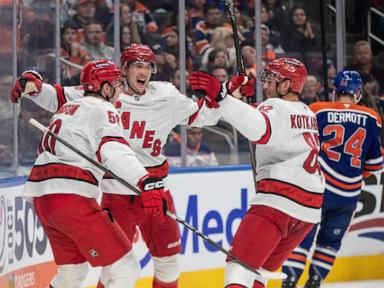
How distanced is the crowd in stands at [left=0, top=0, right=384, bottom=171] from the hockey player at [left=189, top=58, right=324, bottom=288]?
1.48 m

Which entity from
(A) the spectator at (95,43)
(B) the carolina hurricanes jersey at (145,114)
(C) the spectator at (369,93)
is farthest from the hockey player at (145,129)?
(C) the spectator at (369,93)

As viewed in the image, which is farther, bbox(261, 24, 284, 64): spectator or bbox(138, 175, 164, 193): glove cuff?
bbox(261, 24, 284, 64): spectator

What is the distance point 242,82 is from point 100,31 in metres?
2.03

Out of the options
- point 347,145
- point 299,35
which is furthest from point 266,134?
point 299,35

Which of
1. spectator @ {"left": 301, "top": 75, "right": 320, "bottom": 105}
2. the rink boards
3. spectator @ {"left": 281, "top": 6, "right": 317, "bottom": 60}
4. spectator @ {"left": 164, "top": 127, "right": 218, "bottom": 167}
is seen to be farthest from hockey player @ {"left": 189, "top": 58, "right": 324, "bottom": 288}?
spectator @ {"left": 281, "top": 6, "right": 317, "bottom": 60}

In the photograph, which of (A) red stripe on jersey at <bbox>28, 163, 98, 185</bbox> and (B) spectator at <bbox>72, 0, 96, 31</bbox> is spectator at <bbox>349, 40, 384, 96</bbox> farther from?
(A) red stripe on jersey at <bbox>28, 163, 98, 185</bbox>

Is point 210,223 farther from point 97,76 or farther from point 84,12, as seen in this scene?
point 97,76

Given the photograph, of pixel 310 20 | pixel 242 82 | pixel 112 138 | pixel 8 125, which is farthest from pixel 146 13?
pixel 112 138

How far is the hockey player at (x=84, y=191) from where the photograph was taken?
439 centimetres

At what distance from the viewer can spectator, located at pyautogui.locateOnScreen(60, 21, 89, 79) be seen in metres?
A: 6.38

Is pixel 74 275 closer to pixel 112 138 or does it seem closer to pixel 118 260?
pixel 118 260

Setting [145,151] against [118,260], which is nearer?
[118,260]

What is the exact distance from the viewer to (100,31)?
674 cm

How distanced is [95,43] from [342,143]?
161 cm
